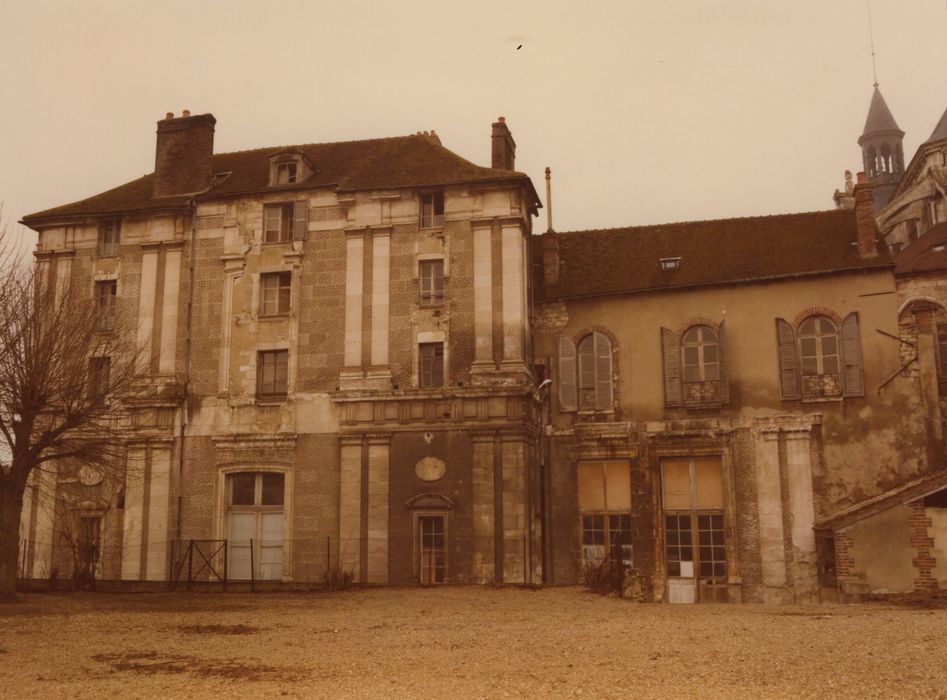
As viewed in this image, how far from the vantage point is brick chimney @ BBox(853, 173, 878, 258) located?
77.2 feet

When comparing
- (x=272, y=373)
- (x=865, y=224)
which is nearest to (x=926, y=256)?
(x=865, y=224)

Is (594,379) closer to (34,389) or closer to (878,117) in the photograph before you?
(34,389)

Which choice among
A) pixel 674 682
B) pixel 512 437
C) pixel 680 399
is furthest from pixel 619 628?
pixel 680 399

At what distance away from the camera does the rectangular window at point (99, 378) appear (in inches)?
757

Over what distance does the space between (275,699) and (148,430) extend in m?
16.2

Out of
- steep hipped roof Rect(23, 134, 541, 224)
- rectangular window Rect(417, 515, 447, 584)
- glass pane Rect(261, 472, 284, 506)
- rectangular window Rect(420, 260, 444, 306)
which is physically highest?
steep hipped roof Rect(23, 134, 541, 224)

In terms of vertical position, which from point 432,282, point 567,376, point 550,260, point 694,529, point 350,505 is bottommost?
point 694,529

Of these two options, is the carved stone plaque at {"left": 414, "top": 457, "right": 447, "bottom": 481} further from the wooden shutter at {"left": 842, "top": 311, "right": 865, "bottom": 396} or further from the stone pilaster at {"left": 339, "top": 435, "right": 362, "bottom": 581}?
the wooden shutter at {"left": 842, "top": 311, "right": 865, "bottom": 396}

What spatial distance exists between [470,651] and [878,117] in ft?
185

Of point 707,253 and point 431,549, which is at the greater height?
point 707,253

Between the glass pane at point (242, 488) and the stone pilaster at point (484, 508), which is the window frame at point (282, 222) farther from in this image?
the stone pilaster at point (484, 508)

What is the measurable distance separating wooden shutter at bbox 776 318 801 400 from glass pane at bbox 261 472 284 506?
39.0ft

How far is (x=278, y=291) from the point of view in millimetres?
24938

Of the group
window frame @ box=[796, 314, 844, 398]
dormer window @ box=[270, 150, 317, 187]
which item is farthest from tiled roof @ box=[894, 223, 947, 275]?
dormer window @ box=[270, 150, 317, 187]
